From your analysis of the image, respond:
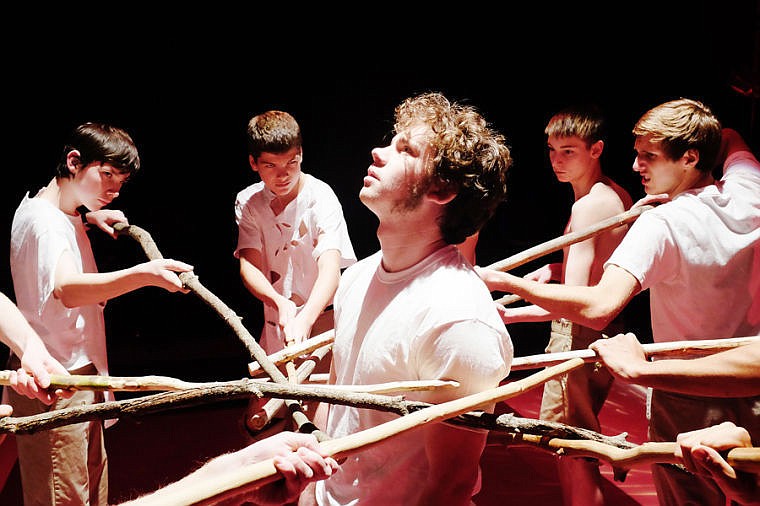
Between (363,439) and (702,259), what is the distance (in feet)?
4.20

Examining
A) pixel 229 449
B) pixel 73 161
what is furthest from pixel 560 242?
pixel 229 449

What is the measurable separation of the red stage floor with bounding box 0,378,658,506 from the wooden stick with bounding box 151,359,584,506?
1374 millimetres

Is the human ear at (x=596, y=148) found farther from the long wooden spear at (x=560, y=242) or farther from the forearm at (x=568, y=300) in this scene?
the forearm at (x=568, y=300)

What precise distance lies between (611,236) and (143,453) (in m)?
2.72

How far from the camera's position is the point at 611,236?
113 inches

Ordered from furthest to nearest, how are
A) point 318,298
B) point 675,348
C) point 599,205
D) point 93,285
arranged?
1. point 599,205
2. point 318,298
3. point 93,285
4. point 675,348

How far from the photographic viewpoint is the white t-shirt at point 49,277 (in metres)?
2.36

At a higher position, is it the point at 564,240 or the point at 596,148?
the point at 596,148

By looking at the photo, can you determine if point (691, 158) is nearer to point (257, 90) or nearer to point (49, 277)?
point (49, 277)

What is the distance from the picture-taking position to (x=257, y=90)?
197 inches

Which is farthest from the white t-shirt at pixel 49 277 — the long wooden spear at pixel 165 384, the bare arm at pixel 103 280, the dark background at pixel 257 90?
the dark background at pixel 257 90

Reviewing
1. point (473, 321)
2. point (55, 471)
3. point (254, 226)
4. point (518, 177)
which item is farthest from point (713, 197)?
point (518, 177)

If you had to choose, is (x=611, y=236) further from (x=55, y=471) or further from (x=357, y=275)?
(x=55, y=471)

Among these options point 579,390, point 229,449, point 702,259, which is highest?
point 702,259
